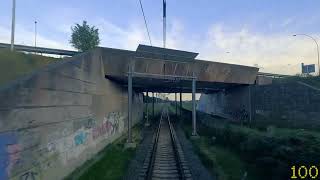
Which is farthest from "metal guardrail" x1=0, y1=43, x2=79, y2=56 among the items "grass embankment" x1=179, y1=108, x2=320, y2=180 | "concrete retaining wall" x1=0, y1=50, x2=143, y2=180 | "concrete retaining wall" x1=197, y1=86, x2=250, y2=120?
"concrete retaining wall" x1=197, y1=86, x2=250, y2=120

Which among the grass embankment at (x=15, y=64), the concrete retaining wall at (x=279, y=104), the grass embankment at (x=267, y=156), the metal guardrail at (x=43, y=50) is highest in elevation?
the metal guardrail at (x=43, y=50)

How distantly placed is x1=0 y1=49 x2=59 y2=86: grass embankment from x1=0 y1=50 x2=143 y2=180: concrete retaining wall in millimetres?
3002

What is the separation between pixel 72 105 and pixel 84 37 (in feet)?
127

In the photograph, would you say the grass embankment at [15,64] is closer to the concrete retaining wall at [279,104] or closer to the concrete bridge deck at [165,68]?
the concrete bridge deck at [165,68]

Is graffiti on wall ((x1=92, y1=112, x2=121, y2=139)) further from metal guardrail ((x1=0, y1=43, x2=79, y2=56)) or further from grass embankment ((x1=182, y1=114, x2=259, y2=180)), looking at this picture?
metal guardrail ((x1=0, y1=43, x2=79, y2=56))

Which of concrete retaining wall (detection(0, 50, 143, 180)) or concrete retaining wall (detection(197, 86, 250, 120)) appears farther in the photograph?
concrete retaining wall (detection(197, 86, 250, 120))

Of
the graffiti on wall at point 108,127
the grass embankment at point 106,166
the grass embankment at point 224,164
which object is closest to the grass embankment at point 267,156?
the grass embankment at point 224,164

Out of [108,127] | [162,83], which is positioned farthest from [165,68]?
[108,127]

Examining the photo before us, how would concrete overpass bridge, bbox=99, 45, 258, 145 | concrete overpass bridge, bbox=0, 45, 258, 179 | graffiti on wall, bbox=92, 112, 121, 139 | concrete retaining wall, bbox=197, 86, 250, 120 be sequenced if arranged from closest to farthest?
1. concrete overpass bridge, bbox=0, 45, 258, 179
2. graffiti on wall, bbox=92, 112, 121, 139
3. concrete overpass bridge, bbox=99, 45, 258, 145
4. concrete retaining wall, bbox=197, 86, 250, 120

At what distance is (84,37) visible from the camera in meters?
51.1

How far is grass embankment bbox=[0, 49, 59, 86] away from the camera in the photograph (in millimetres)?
14766

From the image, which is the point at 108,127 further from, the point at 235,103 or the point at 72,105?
the point at 235,103

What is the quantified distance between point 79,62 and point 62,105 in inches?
131

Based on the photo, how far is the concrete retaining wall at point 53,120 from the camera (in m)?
8.70
